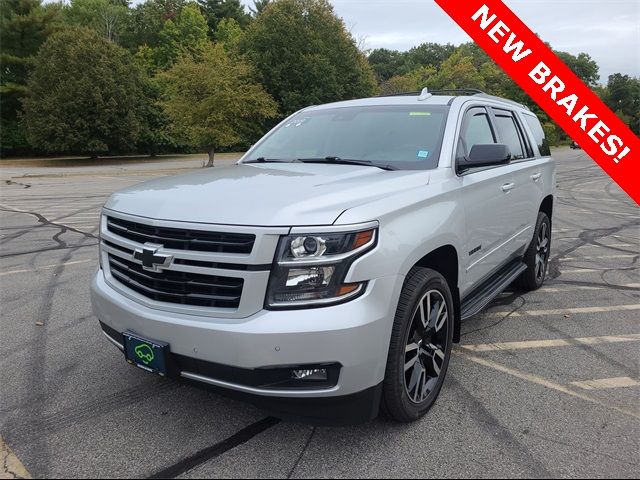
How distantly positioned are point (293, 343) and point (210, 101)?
3081 cm

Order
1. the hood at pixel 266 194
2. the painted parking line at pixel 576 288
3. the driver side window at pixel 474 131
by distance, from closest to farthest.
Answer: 1. the hood at pixel 266 194
2. the driver side window at pixel 474 131
3. the painted parking line at pixel 576 288

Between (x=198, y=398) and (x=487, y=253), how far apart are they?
2.38m

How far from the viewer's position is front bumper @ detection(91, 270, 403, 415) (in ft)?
7.56

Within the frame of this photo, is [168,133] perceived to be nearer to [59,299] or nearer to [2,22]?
[2,22]

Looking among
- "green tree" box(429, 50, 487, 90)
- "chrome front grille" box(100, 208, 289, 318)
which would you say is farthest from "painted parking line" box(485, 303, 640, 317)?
"green tree" box(429, 50, 487, 90)

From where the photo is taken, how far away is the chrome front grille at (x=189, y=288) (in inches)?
96.1

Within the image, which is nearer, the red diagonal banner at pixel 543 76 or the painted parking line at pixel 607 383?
the painted parking line at pixel 607 383

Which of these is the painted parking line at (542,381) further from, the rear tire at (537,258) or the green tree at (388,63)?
the green tree at (388,63)

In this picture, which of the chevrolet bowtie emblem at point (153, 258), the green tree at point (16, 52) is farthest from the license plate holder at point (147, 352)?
the green tree at point (16, 52)

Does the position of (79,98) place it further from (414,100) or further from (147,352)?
(147,352)

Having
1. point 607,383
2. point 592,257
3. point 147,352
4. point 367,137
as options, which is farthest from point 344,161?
point 592,257

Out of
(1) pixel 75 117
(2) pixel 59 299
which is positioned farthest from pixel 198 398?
(1) pixel 75 117

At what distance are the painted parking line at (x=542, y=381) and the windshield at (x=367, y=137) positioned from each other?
1532 millimetres

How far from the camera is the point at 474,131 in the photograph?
4086 mm
